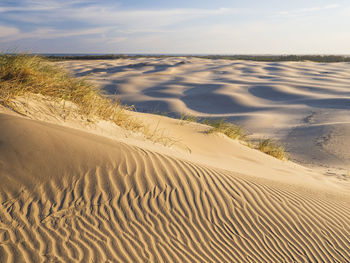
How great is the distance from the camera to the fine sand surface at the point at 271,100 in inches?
347

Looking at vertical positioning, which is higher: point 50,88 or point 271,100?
point 50,88

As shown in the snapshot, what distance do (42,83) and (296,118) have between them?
9624mm

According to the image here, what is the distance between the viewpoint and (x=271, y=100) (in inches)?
615

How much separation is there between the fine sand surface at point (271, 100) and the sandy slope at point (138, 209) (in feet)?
8.57

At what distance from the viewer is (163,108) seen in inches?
552

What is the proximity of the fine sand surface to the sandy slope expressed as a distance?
2.61 metres

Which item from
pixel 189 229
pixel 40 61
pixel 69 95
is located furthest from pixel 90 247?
pixel 40 61

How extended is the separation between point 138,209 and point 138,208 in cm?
1

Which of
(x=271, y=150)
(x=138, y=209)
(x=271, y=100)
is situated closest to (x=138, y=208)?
(x=138, y=209)

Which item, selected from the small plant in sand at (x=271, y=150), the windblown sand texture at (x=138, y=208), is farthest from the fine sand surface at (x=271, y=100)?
the windblown sand texture at (x=138, y=208)

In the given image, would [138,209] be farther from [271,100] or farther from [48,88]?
[271,100]

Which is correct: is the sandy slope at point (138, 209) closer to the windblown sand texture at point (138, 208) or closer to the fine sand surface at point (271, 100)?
the windblown sand texture at point (138, 208)

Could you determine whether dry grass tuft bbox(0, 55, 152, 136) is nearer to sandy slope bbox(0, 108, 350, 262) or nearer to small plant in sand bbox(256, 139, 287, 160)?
sandy slope bbox(0, 108, 350, 262)

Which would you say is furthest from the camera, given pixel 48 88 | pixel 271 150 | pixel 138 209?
pixel 271 150
